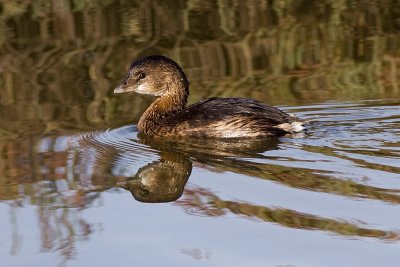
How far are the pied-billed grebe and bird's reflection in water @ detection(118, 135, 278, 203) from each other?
0.33ft

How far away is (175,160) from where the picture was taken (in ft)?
28.6

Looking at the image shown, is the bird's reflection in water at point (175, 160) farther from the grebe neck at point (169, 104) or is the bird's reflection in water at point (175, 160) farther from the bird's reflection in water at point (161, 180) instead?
the grebe neck at point (169, 104)

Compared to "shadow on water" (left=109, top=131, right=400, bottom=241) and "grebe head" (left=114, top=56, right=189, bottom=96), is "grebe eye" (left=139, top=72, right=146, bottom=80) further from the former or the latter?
"shadow on water" (left=109, top=131, right=400, bottom=241)

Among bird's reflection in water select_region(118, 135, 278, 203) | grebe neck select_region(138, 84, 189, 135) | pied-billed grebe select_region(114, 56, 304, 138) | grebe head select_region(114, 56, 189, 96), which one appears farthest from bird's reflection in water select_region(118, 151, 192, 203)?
grebe head select_region(114, 56, 189, 96)

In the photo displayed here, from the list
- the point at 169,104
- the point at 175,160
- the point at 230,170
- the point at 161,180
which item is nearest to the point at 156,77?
the point at 169,104

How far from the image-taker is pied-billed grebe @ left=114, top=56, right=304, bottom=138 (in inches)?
365

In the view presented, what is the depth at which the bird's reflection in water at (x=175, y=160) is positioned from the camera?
770 cm

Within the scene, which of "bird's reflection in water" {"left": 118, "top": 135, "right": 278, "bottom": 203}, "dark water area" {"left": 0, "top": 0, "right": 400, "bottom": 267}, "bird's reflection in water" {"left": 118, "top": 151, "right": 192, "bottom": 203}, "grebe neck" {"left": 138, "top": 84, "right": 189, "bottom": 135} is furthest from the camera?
"grebe neck" {"left": 138, "top": 84, "right": 189, "bottom": 135}

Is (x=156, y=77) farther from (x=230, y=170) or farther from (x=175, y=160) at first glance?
(x=230, y=170)

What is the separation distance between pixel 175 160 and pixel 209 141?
2.09ft

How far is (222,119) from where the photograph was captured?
367 inches

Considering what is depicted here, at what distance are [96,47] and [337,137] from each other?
14.6 ft

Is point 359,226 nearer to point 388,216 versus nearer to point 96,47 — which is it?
point 388,216

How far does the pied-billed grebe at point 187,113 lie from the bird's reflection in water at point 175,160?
99mm
